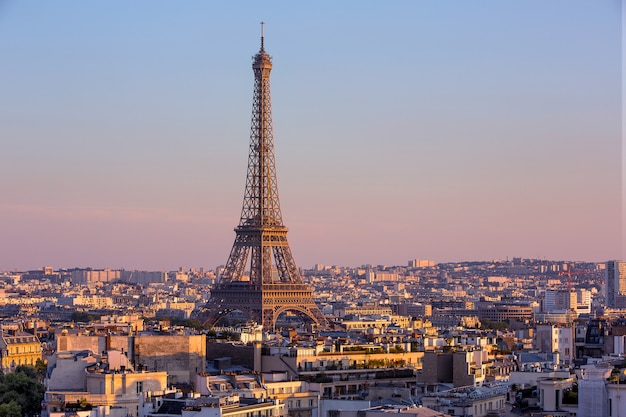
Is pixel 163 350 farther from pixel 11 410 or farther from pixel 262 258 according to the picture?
pixel 262 258

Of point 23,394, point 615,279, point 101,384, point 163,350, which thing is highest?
point 615,279

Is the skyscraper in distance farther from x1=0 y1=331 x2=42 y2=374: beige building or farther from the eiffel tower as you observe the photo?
x1=0 y1=331 x2=42 y2=374: beige building

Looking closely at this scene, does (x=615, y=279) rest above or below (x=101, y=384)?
above

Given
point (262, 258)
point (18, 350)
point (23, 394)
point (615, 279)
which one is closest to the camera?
point (23, 394)

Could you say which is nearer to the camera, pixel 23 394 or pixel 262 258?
pixel 23 394

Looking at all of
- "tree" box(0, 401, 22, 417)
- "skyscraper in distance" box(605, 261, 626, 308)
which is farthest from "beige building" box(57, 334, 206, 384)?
"skyscraper in distance" box(605, 261, 626, 308)

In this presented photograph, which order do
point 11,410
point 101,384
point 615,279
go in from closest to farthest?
point 101,384, point 11,410, point 615,279

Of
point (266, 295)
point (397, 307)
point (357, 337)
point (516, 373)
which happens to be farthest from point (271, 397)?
point (397, 307)

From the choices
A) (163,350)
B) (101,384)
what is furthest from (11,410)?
(101,384)
